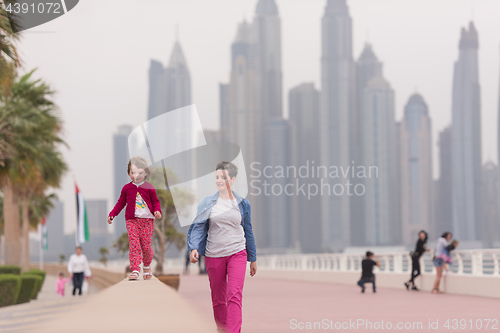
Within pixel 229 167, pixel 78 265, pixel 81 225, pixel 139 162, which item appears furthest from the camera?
pixel 81 225

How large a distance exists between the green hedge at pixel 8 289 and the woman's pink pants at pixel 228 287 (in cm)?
1246

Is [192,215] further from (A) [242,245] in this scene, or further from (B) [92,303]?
(B) [92,303]

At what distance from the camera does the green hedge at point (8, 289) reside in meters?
17.5

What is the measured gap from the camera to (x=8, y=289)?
1775cm

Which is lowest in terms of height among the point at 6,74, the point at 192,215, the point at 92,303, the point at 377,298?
the point at 377,298

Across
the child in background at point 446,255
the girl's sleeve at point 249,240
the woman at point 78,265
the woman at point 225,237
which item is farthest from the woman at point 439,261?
the woman at point 225,237

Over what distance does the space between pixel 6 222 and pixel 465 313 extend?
24.3 meters

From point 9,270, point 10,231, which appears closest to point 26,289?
point 9,270

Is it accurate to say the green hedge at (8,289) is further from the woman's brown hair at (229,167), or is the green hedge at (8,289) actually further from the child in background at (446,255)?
the woman's brown hair at (229,167)

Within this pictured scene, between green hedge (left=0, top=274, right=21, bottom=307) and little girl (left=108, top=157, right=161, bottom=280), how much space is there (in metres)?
11.4

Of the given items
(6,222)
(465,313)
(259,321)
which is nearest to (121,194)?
(259,321)

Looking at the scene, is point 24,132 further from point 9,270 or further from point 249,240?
point 249,240

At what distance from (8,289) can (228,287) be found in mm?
12991

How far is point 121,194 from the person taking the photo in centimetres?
718
